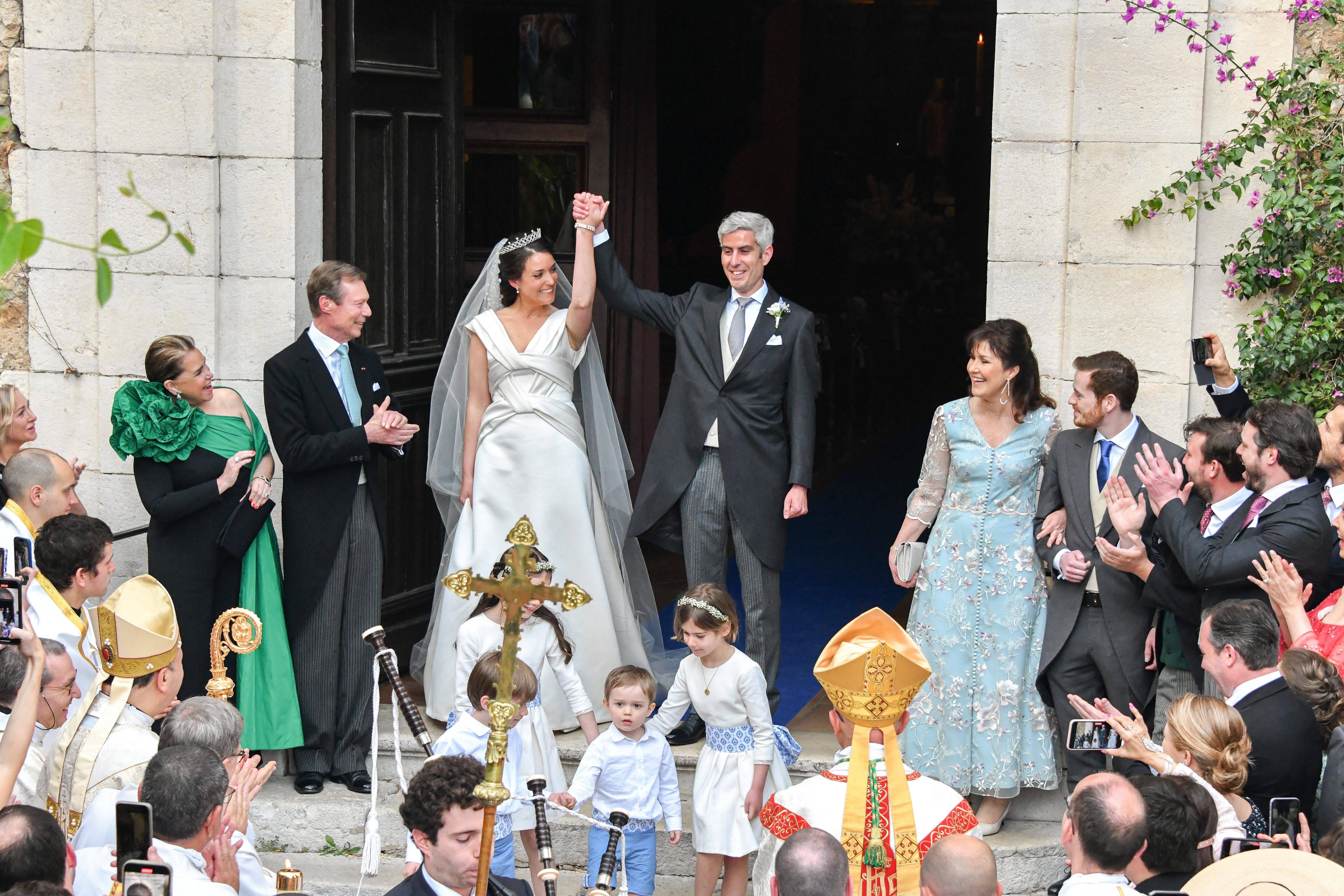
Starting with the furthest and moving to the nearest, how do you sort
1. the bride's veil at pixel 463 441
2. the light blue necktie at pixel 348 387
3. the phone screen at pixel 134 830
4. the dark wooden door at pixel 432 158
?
the dark wooden door at pixel 432 158 → the bride's veil at pixel 463 441 → the light blue necktie at pixel 348 387 → the phone screen at pixel 134 830

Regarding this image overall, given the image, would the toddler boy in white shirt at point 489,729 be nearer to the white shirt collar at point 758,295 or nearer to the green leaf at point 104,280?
the white shirt collar at point 758,295

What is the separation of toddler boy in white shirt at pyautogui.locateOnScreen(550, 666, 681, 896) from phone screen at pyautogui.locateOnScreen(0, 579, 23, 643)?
1810mm

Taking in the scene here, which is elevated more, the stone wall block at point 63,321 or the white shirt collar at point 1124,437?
the stone wall block at point 63,321

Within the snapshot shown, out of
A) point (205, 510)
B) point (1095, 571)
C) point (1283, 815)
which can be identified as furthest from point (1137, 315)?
point (205, 510)

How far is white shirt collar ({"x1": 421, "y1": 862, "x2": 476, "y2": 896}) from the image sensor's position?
3.33 meters

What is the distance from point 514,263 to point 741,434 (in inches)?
45.1

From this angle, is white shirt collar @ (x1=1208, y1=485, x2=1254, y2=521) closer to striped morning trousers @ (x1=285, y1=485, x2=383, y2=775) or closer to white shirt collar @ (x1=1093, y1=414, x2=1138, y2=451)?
white shirt collar @ (x1=1093, y1=414, x2=1138, y2=451)

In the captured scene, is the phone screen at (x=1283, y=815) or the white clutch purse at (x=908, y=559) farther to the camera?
the white clutch purse at (x=908, y=559)

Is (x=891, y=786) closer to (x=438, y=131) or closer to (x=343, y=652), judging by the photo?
(x=343, y=652)

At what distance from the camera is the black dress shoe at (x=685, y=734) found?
6086mm

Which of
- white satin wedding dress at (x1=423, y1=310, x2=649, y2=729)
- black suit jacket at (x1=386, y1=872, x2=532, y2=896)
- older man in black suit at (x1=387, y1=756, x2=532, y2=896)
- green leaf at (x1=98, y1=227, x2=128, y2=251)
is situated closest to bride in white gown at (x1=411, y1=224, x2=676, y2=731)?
white satin wedding dress at (x1=423, y1=310, x2=649, y2=729)

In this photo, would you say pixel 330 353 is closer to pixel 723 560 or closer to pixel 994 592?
pixel 723 560

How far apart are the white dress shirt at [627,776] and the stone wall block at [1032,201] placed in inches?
92.1

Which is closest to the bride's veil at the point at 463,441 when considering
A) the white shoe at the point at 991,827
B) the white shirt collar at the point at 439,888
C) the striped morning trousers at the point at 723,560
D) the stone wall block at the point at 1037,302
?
the striped morning trousers at the point at 723,560
